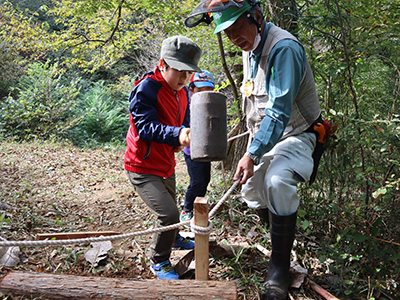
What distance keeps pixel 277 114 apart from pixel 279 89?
0.20 meters

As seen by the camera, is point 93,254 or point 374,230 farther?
point 93,254

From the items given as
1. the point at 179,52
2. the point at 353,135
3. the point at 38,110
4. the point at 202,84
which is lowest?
the point at 353,135

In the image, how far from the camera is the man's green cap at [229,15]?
2342 millimetres

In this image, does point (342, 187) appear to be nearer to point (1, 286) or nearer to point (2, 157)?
point (1, 286)

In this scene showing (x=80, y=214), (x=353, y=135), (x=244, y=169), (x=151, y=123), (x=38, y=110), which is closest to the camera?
(x=244, y=169)

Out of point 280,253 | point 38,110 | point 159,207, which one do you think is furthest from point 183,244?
point 38,110

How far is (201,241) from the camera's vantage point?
6.75 ft

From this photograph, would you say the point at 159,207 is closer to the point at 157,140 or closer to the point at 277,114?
the point at 157,140

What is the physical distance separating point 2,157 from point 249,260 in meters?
6.34

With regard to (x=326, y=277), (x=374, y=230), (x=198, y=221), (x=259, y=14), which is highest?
(x=259, y=14)

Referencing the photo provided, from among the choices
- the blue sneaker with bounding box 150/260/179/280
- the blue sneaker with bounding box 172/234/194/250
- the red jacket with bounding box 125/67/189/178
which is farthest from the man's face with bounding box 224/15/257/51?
the blue sneaker with bounding box 172/234/194/250

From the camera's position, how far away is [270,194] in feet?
7.90

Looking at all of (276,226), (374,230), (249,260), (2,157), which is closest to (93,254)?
(249,260)

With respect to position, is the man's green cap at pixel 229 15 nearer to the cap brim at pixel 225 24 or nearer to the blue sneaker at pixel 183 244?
the cap brim at pixel 225 24
